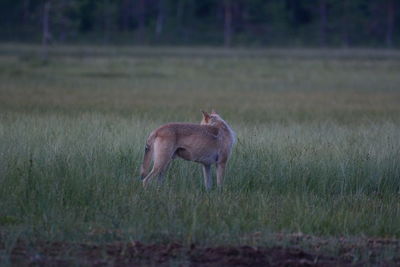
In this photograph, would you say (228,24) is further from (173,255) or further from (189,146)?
(173,255)

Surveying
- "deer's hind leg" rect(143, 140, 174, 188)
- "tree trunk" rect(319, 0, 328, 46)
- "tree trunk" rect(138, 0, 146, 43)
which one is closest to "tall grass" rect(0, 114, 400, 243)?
"deer's hind leg" rect(143, 140, 174, 188)

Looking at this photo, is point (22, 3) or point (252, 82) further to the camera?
point (22, 3)

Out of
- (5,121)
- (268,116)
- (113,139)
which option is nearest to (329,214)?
(113,139)

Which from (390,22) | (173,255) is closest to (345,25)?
(390,22)

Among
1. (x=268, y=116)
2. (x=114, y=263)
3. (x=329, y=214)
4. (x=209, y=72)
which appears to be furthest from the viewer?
(x=209, y=72)

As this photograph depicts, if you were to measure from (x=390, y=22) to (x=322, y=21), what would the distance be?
698 cm

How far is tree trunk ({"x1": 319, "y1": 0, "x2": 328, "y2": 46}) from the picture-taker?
2985 inches

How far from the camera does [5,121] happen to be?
54.3 ft

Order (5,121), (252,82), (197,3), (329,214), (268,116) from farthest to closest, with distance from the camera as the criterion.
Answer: (197,3) < (252,82) < (268,116) < (5,121) < (329,214)

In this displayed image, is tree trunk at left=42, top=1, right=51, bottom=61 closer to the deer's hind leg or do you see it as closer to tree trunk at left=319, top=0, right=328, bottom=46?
tree trunk at left=319, top=0, right=328, bottom=46

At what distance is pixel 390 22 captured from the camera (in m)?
75.9

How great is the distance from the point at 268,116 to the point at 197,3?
60784 mm

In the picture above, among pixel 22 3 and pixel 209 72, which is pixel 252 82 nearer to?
pixel 209 72

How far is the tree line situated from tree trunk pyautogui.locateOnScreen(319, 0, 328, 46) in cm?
10
